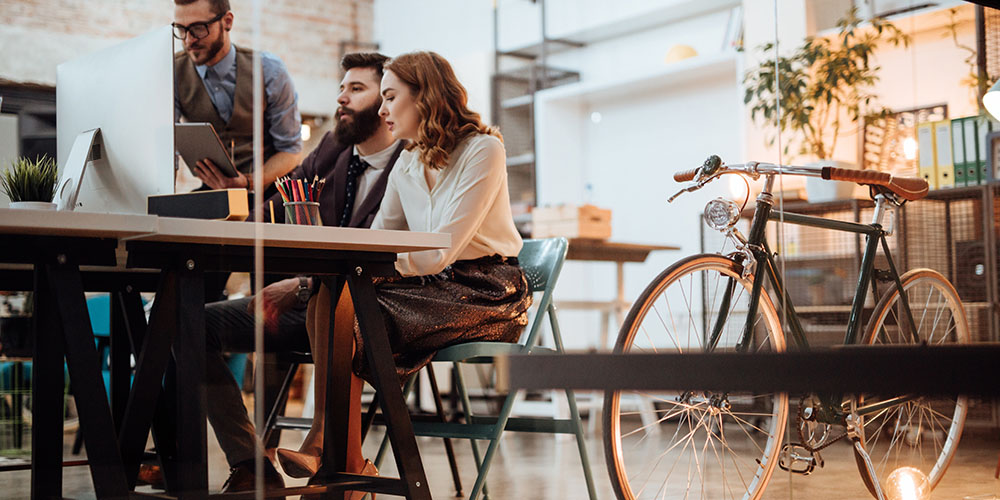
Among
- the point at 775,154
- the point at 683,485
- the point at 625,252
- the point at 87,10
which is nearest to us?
the point at 775,154

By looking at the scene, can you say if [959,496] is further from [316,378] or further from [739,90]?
[316,378]

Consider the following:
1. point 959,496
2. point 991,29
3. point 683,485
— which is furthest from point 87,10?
point 959,496

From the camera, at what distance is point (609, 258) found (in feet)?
10.4

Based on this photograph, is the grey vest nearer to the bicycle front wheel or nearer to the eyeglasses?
the eyeglasses

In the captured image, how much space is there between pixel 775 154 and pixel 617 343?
421mm

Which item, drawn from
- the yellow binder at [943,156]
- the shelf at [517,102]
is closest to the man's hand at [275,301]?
the yellow binder at [943,156]

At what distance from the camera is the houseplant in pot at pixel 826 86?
60.3 inches

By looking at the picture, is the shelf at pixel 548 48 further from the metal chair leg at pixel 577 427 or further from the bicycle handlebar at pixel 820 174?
the bicycle handlebar at pixel 820 174

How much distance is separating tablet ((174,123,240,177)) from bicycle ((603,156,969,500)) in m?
0.99

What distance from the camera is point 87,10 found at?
6.43ft

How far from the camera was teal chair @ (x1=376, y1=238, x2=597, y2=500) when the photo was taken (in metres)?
2.03

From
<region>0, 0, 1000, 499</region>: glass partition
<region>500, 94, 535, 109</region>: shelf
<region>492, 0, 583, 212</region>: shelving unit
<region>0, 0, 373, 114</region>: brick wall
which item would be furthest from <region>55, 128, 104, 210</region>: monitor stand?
<region>500, 94, 535, 109</region>: shelf

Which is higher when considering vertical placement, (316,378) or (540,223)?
(540,223)

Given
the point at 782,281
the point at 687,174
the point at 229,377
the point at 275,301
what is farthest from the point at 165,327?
the point at 782,281
